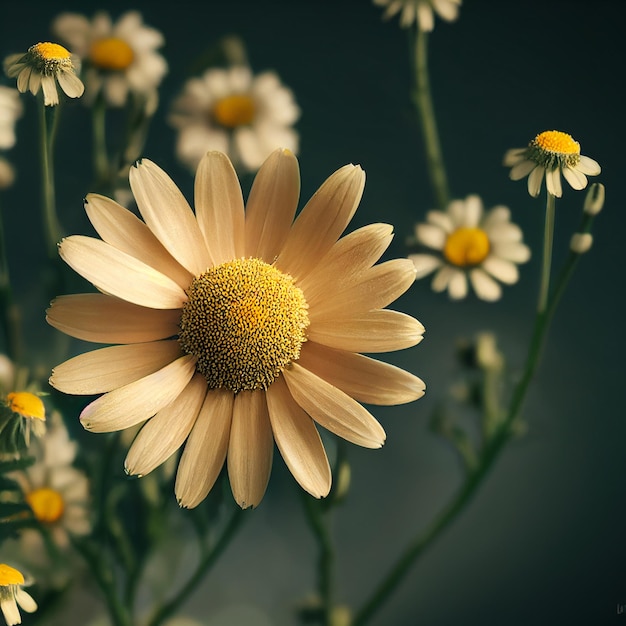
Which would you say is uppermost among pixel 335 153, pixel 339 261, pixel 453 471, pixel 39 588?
pixel 335 153

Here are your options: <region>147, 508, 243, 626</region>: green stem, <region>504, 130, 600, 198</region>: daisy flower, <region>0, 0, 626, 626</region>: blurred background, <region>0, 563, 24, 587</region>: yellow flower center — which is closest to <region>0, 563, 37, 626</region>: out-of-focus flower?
<region>0, 563, 24, 587</region>: yellow flower center

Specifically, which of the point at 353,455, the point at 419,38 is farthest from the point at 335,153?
the point at 353,455

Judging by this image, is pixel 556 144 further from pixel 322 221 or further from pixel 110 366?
pixel 110 366

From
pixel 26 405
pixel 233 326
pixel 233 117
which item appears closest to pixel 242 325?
pixel 233 326

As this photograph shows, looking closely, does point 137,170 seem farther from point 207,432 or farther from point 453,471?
point 453,471

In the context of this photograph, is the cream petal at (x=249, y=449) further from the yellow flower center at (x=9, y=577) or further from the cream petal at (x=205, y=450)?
the yellow flower center at (x=9, y=577)

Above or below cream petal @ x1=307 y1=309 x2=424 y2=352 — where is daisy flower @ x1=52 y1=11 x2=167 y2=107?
above

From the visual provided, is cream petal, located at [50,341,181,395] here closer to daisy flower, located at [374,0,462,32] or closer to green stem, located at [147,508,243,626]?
green stem, located at [147,508,243,626]
